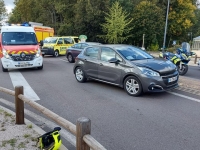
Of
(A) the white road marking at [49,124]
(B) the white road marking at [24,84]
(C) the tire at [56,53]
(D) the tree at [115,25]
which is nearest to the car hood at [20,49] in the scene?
(B) the white road marking at [24,84]

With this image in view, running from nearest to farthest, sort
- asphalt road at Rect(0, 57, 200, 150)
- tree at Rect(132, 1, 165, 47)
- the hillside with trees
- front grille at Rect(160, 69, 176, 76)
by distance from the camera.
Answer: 1. asphalt road at Rect(0, 57, 200, 150)
2. front grille at Rect(160, 69, 176, 76)
3. the hillside with trees
4. tree at Rect(132, 1, 165, 47)

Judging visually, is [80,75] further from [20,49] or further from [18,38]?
[18,38]

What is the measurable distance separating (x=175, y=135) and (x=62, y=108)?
9.36 feet

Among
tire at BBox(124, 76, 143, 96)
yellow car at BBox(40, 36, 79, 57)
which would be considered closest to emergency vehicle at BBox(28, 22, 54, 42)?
yellow car at BBox(40, 36, 79, 57)

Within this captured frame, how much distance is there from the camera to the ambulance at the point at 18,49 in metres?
10.7

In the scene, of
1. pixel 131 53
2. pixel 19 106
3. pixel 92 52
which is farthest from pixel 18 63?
pixel 19 106

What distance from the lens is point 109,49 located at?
25.0 feet

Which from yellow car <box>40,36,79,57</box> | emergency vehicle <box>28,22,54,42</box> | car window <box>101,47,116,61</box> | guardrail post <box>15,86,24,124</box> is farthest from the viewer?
emergency vehicle <box>28,22,54,42</box>

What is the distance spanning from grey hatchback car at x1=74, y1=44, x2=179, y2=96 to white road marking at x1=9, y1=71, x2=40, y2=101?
2217 mm

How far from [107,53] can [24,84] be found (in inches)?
137

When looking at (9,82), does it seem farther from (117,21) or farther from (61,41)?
(117,21)

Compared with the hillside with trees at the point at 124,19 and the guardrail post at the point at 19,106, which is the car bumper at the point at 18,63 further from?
the hillside with trees at the point at 124,19

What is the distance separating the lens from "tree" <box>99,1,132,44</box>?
104 ft

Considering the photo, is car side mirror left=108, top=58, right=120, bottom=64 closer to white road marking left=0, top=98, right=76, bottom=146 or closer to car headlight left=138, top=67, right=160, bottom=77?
car headlight left=138, top=67, right=160, bottom=77
